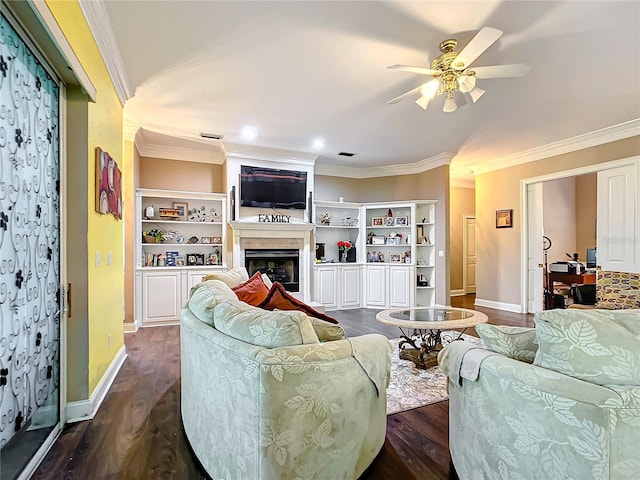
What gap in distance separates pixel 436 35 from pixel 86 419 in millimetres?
3862

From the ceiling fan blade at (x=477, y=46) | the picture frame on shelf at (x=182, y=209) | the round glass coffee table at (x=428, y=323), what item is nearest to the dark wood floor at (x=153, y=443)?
the round glass coffee table at (x=428, y=323)

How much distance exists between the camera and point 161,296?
500 centimetres

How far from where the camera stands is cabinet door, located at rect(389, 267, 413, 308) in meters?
6.21

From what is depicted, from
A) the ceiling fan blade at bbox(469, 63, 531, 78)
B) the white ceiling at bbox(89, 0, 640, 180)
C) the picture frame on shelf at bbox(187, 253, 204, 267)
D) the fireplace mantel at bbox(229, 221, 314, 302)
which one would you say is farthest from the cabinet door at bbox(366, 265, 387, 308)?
the ceiling fan blade at bbox(469, 63, 531, 78)

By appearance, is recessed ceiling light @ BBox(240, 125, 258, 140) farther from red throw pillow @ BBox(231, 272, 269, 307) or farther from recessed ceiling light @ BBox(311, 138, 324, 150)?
red throw pillow @ BBox(231, 272, 269, 307)

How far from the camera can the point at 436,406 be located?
8.29 feet

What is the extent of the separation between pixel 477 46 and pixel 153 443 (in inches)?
136

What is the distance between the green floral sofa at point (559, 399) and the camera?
1.06 m

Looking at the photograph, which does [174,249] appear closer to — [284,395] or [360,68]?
[360,68]

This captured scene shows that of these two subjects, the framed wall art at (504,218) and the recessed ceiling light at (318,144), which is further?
the framed wall art at (504,218)

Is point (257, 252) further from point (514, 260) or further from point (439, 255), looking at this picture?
point (514, 260)

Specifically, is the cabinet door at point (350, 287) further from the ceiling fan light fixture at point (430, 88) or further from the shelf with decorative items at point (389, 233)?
the ceiling fan light fixture at point (430, 88)

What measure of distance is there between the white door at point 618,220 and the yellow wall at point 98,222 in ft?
20.3

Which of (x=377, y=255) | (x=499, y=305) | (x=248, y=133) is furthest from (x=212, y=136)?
(x=499, y=305)
